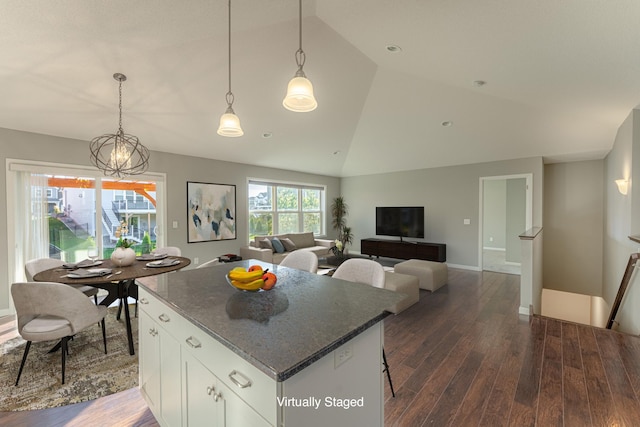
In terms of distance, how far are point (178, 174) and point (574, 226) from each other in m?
7.89

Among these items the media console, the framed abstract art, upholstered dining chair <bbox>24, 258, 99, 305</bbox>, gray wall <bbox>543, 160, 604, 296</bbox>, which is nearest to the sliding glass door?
the framed abstract art

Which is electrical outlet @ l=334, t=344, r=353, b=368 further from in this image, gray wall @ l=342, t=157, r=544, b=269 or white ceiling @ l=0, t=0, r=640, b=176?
gray wall @ l=342, t=157, r=544, b=269

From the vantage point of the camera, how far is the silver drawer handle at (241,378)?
0.95m

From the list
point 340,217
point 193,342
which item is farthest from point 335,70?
point 340,217

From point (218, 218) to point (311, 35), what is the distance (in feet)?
13.1

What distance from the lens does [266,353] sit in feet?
2.97

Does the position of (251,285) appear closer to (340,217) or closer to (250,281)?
(250,281)

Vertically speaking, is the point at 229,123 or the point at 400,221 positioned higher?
the point at 229,123

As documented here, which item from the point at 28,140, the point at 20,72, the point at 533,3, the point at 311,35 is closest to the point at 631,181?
the point at 533,3

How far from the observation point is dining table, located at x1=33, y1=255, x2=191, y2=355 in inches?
95.3

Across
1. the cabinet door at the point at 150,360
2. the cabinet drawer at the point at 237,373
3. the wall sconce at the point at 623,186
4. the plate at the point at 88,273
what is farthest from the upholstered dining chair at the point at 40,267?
the wall sconce at the point at 623,186

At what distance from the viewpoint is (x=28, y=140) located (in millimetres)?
3748

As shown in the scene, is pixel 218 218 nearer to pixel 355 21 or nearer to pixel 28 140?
pixel 28 140

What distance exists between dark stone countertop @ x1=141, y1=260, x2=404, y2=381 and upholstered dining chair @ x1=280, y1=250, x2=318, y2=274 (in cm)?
42
